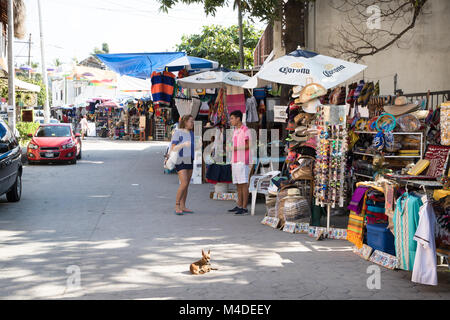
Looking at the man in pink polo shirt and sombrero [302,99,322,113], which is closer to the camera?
sombrero [302,99,322,113]

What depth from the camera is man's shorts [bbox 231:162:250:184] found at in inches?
408

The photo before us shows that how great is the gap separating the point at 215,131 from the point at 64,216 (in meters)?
4.85

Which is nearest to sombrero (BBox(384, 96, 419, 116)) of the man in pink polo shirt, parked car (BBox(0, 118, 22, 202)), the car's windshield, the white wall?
the man in pink polo shirt

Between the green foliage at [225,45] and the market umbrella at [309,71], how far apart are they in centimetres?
2667

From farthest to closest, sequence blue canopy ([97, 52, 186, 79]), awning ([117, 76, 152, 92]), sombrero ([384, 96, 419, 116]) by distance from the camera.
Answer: awning ([117, 76, 152, 92]), blue canopy ([97, 52, 186, 79]), sombrero ([384, 96, 419, 116])

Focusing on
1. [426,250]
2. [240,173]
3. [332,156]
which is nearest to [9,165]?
[240,173]

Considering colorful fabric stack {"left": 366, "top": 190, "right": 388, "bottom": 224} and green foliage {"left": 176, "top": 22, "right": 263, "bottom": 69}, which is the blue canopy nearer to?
colorful fabric stack {"left": 366, "top": 190, "right": 388, "bottom": 224}

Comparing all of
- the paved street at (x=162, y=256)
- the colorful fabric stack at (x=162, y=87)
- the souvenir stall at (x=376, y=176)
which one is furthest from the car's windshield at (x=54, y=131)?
the souvenir stall at (x=376, y=176)

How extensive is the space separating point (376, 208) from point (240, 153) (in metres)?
3.87

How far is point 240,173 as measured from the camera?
10.4m

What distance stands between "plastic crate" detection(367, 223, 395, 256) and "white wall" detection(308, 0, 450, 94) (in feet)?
22.5

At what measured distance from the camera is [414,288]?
19.2 feet

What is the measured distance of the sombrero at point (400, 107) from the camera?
8.63 meters

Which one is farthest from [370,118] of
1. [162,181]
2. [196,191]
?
[162,181]
